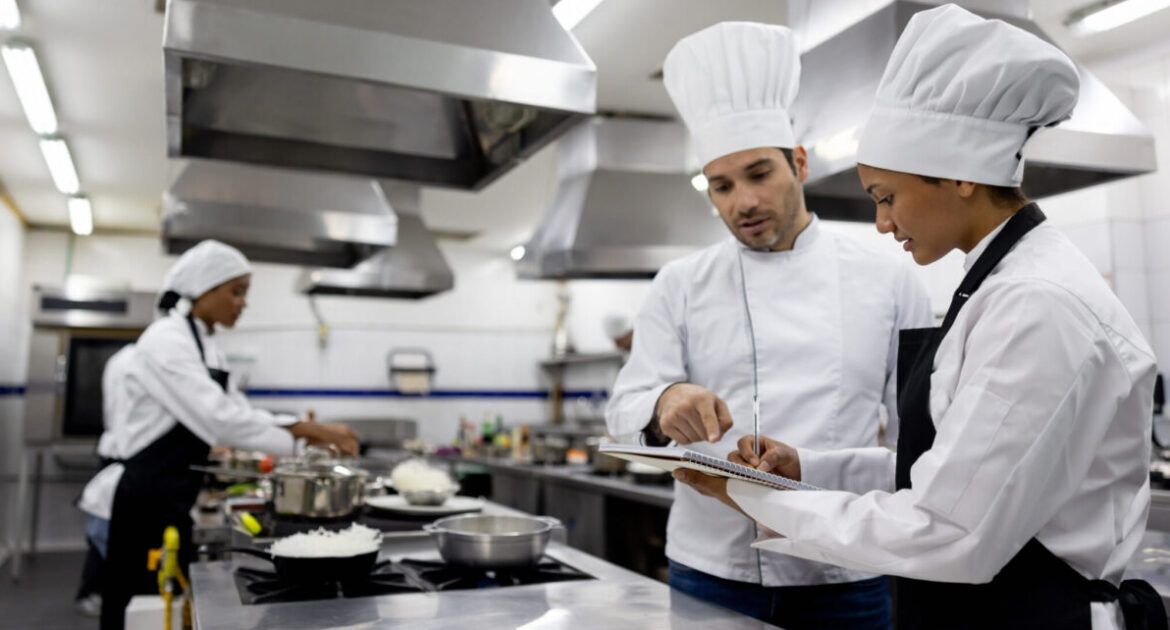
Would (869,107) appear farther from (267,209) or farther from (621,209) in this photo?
(267,209)

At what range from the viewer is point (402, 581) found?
1772mm

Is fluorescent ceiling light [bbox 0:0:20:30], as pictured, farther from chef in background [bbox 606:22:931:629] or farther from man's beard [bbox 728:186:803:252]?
man's beard [bbox 728:186:803:252]

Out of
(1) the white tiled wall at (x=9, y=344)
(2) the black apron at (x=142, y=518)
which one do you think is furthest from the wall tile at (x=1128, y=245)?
(1) the white tiled wall at (x=9, y=344)

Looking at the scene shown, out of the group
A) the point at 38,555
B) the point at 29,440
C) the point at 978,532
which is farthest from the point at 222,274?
the point at 38,555

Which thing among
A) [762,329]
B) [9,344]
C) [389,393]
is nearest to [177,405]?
[762,329]

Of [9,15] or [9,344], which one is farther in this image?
[9,344]

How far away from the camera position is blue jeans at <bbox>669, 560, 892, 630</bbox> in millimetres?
1648

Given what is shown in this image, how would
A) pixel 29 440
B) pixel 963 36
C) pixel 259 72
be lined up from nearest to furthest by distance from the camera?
pixel 963 36 → pixel 259 72 → pixel 29 440

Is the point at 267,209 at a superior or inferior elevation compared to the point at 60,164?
inferior

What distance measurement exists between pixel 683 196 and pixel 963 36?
3792 mm

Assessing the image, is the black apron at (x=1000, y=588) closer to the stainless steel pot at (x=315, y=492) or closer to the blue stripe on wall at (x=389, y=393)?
the stainless steel pot at (x=315, y=492)

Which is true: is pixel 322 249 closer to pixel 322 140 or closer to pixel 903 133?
pixel 322 140

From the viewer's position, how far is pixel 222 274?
10.9 feet

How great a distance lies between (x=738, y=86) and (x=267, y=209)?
9.80ft
